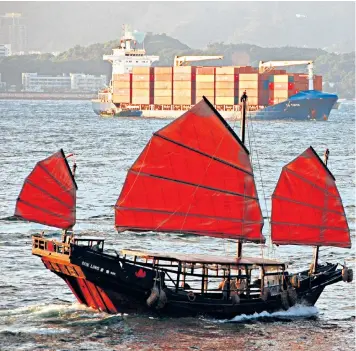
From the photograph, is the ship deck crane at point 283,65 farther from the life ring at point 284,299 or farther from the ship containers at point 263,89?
the life ring at point 284,299

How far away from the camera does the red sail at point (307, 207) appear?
34.5 metres

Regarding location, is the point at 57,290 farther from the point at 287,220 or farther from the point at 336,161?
the point at 336,161

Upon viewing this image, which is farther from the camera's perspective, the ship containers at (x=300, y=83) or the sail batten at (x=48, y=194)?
the ship containers at (x=300, y=83)

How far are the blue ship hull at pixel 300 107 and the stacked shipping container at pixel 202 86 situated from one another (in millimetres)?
1984

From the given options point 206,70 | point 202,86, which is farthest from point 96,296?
point 202,86

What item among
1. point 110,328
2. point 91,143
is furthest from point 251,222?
point 91,143

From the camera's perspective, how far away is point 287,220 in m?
34.6

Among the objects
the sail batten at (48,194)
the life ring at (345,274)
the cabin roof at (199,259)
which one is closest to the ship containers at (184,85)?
the life ring at (345,274)

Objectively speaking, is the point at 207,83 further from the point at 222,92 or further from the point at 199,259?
the point at 199,259

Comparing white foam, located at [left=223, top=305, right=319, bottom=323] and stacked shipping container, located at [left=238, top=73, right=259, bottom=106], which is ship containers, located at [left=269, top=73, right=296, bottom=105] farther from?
white foam, located at [left=223, top=305, right=319, bottom=323]

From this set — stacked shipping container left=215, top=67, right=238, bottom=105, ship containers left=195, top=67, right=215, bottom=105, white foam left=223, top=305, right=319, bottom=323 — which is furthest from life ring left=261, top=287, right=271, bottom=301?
ship containers left=195, top=67, right=215, bottom=105

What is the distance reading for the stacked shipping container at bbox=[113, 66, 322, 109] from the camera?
178875 millimetres

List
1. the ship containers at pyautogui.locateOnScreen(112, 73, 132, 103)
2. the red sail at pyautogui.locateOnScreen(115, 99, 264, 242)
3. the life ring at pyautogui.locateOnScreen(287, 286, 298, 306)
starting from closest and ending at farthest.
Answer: the life ring at pyautogui.locateOnScreen(287, 286, 298, 306)
the red sail at pyautogui.locateOnScreen(115, 99, 264, 242)
the ship containers at pyautogui.locateOnScreen(112, 73, 132, 103)

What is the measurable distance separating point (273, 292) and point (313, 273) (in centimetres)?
182
